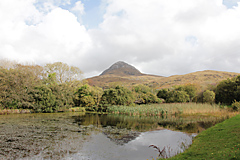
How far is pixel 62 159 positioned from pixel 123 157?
8.97ft

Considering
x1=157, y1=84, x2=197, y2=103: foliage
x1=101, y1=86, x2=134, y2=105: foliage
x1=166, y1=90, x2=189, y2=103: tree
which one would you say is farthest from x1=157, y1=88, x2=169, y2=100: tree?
x1=101, y1=86, x2=134, y2=105: foliage

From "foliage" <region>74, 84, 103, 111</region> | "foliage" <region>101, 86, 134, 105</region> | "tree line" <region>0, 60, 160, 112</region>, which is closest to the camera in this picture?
"tree line" <region>0, 60, 160, 112</region>

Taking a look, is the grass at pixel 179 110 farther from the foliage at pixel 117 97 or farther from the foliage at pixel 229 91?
the foliage at pixel 229 91

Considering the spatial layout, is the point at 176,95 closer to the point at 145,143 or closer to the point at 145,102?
the point at 145,102

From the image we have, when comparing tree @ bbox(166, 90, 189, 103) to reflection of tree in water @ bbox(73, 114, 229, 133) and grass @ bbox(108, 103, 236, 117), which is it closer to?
grass @ bbox(108, 103, 236, 117)

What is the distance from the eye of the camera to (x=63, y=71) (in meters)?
40.9

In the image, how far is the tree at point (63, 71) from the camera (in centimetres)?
3996

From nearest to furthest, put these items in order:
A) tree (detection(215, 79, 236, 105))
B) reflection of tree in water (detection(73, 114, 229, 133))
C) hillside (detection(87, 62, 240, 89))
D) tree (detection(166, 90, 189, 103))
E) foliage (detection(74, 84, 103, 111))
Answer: reflection of tree in water (detection(73, 114, 229, 133))
tree (detection(215, 79, 236, 105))
tree (detection(166, 90, 189, 103))
foliage (detection(74, 84, 103, 111))
hillside (detection(87, 62, 240, 89))

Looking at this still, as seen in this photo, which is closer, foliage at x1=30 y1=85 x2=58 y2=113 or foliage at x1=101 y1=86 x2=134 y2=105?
foliage at x1=30 y1=85 x2=58 y2=113

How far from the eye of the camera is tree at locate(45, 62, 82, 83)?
40.0 m

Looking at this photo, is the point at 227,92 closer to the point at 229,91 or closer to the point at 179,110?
the point at 229,91

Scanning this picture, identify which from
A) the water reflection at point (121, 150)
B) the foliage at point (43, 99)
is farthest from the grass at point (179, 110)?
the water reflection at point (121, 150)

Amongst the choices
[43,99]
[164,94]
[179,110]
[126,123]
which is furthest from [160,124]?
[164,94]

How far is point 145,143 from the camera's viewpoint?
10.3 meters
